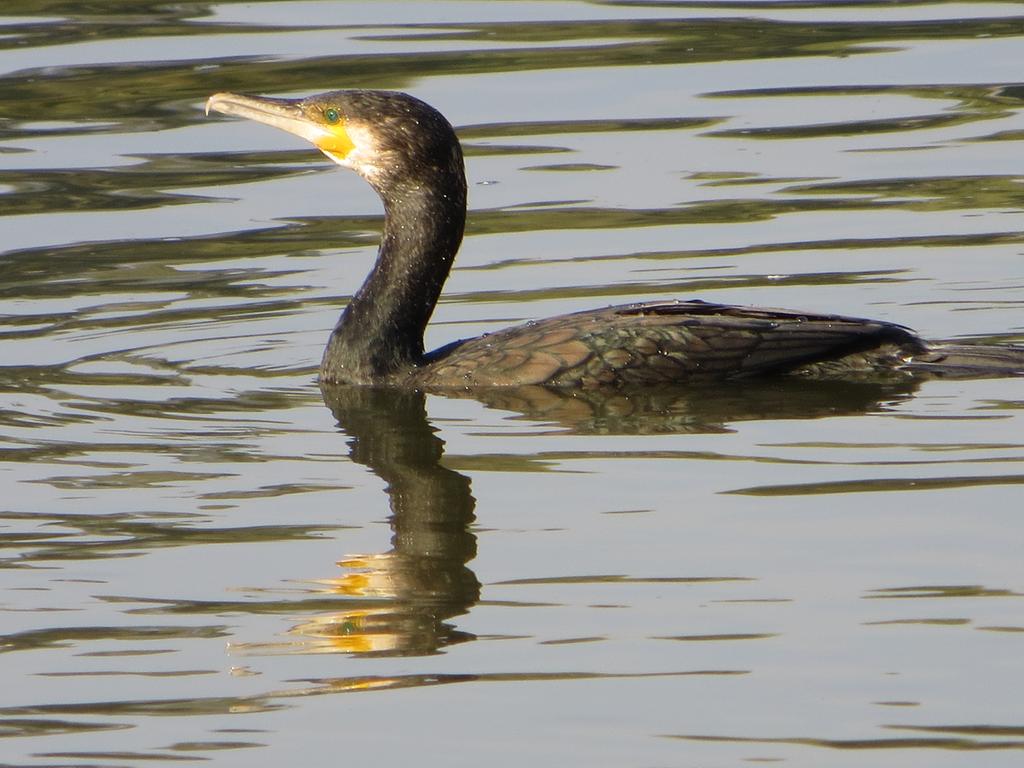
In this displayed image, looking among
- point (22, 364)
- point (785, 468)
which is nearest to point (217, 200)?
point (22, 364)

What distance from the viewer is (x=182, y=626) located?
5.85 m

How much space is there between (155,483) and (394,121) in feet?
7.50

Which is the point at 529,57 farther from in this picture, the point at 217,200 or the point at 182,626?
the point at 182,626

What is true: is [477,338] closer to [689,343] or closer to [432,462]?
[689,343]

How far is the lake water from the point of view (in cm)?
524

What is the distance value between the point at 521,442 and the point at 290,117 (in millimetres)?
2106

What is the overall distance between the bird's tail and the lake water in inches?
5.9

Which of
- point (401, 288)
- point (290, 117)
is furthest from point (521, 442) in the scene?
point (290, 117)

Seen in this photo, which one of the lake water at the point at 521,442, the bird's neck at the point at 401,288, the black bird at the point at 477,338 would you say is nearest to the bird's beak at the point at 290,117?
the black bird at the point at 477,338

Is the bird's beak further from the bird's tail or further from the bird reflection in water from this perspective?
the bird's tail

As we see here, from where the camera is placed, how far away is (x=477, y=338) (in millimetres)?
9000

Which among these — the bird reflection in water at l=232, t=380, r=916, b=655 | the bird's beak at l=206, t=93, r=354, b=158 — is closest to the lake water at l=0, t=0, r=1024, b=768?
the bird reflection in water at l=232, t=380, r=916, b=655

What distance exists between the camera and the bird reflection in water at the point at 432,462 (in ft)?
19.0

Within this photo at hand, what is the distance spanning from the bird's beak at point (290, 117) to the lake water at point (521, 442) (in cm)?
97
